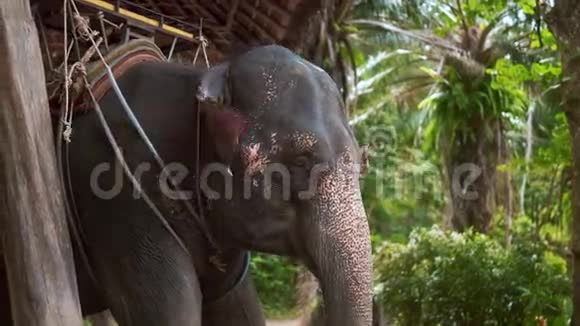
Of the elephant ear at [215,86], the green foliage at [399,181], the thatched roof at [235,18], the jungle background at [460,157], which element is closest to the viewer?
the elephant ear at [215,86]

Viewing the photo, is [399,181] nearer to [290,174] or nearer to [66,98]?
[66,98]

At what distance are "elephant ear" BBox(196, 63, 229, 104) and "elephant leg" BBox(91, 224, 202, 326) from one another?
0.53 meters

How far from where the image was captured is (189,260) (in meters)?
3.40

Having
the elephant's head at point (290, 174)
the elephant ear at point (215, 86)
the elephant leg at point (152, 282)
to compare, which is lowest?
the elephant leg at point (152, 282)

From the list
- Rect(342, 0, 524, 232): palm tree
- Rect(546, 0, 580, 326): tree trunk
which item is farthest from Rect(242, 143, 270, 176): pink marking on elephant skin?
Rect(342, 0, 524, 232): palm tree

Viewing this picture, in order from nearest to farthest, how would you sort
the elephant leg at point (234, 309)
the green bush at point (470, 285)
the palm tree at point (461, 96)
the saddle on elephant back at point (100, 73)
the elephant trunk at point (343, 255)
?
the elephant trunk at point (343, 255) → the saddle on elephant back at point (100, 73) → the elephant leg at point (234, 309) → the green bush at point (470, 285) → the palm tree at point (461, 96)

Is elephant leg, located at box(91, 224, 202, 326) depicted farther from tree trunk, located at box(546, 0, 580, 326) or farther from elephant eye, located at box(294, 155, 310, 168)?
tree trunk, located at box(546, 0, 580, 326)

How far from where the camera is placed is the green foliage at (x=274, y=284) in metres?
19.9

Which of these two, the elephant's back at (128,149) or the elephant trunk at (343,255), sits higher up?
the elephant's back at (128,149)

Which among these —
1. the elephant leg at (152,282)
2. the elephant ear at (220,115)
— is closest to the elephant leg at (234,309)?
the elephant leg at (152,282)

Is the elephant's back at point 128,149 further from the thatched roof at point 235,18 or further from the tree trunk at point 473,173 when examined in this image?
the tree trunk at point 473,173

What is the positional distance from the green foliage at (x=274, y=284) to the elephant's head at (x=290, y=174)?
16.3m

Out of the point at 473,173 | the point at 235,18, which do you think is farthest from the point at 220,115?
the point at 473,173

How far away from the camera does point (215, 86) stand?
326 cm
